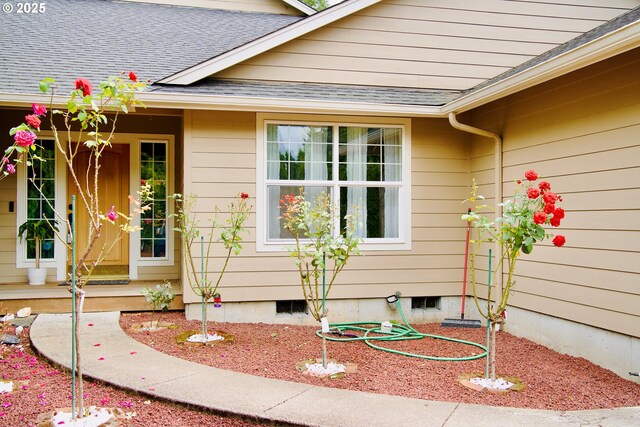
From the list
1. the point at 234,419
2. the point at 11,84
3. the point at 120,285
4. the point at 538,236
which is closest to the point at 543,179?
the point at 538,236

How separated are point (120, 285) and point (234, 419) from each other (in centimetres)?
408

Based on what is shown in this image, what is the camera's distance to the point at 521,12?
680 centimetres

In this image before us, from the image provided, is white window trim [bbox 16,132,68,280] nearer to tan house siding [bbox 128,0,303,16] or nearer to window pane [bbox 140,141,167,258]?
window pane [bbox 140,141,167,258]

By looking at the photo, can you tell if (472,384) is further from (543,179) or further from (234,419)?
(543,179)

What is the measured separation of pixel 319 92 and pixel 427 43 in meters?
1.66

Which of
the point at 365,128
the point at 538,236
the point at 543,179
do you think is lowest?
the point at 538,236

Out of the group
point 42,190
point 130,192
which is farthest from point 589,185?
point 42,190

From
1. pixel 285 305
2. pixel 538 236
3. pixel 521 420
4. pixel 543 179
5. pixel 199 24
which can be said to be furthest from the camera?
pixel 199 24

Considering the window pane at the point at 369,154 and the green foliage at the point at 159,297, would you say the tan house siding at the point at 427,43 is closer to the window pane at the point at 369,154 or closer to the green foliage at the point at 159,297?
the window pane at the point at 369,154

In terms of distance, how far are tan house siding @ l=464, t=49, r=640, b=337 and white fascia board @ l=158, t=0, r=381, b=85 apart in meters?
2.29

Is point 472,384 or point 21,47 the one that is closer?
point 472,384

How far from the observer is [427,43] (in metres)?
6.68

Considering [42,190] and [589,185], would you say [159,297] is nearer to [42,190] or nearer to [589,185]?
[42,190]

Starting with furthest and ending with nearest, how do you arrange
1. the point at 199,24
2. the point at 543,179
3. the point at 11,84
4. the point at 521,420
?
1. the point at 199,24
2. the point at 11,84
3. the point at 543,179
4. the point at 521,420
